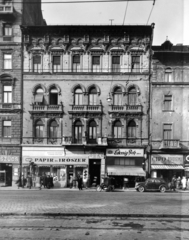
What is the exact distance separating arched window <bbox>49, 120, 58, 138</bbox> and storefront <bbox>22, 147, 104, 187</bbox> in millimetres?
1334

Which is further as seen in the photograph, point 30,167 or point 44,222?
point 30,167

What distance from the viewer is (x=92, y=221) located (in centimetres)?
1191

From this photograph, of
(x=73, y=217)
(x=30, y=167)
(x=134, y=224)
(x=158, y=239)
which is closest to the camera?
(x=158, y=239)

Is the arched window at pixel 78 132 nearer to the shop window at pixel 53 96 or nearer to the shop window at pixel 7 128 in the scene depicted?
the shop window at pixel 53 96

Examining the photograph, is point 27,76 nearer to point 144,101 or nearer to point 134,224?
point 144,101

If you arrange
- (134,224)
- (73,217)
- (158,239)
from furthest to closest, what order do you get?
(73,217) → (134,224) → (158,239)

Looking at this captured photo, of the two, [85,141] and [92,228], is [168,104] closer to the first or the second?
[85,141]

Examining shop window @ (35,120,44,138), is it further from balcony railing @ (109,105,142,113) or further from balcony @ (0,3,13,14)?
balcony @ (0,3,13,14)

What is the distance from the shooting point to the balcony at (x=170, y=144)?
29.1 meters

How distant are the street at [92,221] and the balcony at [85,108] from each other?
1450 cm

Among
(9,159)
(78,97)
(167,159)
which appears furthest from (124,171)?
(9,159)

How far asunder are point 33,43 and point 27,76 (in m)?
3.39

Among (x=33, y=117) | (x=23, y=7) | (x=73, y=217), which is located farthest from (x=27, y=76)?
(x=73, y=217)

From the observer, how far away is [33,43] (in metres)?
30.5
